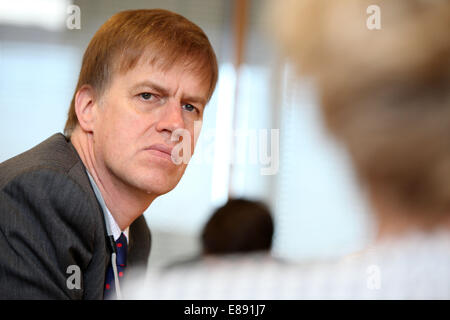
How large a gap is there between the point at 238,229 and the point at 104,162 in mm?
402

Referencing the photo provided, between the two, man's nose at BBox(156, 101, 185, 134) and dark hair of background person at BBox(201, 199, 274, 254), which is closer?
man's nose at BBox(156, 101, 185, 134)

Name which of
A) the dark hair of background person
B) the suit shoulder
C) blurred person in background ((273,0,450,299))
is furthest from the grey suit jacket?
blurred person in background ((273,0,450,299))

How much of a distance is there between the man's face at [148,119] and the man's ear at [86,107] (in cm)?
2

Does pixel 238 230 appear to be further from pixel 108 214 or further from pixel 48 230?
pixel 48 230

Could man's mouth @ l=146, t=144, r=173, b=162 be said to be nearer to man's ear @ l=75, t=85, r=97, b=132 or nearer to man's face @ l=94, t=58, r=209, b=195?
man's face @ l=94, t=58, r=209, b=195

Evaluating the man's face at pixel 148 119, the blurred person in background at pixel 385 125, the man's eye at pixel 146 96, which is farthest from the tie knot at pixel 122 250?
the blurred person in background at pixel 385 125

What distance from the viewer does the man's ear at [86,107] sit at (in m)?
0.71

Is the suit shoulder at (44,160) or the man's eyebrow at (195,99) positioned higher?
the man's eyebrow at (195,99)

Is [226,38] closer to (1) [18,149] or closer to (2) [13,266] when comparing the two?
(1) [18,149]

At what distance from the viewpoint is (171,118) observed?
2.09 feet

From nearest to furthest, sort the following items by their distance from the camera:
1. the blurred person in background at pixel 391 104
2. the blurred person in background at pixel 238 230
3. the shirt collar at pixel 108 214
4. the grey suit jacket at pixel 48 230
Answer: the blurred person in background at pixel 391 104 → the grey suit jacket at pixel 48 230 → the shirt collar at pixel 108 214 → the blurred person in background at pixel 238 230

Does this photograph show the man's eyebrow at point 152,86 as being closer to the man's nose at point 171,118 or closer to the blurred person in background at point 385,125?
the man's nose at point 171,118

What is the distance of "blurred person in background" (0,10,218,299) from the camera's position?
581 millimetres
